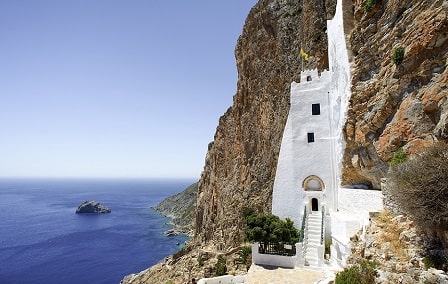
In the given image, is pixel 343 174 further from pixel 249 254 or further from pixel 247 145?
pixel 247 145

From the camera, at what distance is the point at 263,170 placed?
3200 cm

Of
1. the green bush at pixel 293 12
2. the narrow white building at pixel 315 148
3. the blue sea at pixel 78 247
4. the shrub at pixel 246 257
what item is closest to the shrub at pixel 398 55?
the narrow white building at pixel 315 148

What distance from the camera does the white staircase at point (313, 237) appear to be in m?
17.1

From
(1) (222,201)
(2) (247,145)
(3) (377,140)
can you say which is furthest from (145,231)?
(3) (377,140)

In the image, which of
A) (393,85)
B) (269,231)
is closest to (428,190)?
(393,85)

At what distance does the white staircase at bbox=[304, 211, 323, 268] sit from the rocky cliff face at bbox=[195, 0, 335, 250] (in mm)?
8102

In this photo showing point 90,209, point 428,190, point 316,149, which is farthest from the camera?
point 90,209

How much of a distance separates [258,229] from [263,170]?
563 inches

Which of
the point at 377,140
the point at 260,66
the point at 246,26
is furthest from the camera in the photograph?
the point at 246,26

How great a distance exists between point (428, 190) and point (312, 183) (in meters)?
13.1

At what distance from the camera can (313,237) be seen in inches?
757

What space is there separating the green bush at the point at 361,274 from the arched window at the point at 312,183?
10.8 metres

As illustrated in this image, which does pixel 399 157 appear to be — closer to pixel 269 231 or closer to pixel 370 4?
pixel 269 231

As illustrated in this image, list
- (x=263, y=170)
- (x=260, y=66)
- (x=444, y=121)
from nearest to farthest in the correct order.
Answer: (x=444, y=121), (x=263, y=170), (x=260, y=66)
